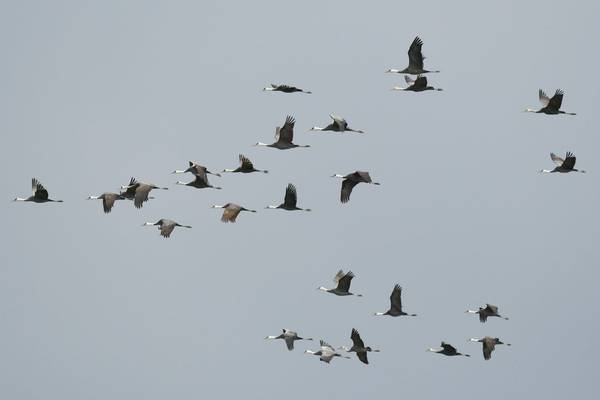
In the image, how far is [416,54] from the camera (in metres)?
79.2

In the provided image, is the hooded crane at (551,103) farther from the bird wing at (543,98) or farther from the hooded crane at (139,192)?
the hooded crane at (139,192)

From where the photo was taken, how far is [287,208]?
268 ft

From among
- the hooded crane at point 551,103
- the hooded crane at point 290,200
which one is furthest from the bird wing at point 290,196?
the hooded crane at point 551,103

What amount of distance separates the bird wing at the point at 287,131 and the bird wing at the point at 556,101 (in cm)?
1177

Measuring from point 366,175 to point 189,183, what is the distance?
8705mm

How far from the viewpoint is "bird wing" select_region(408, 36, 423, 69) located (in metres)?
78.7

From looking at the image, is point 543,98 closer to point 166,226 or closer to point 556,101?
point 556,101

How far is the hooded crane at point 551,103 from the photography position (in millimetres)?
80562

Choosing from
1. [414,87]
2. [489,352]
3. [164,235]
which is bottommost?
[489,352]

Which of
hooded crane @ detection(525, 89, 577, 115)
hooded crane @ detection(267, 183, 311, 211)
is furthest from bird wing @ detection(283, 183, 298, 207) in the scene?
hooded crane @ detection(525, 89, 577, 115)

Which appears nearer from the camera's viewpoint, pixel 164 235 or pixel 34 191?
pixel 164 235

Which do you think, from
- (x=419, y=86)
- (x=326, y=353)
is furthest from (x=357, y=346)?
(x=419, y=86)

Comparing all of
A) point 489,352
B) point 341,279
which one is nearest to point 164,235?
point 341,279

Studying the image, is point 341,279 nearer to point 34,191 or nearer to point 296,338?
point 296,338
